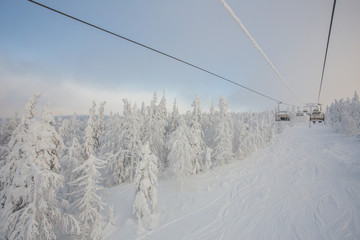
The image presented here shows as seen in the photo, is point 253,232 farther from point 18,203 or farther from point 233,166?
point 18,203

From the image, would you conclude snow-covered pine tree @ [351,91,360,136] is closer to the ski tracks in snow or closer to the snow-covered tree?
the ski tracks in snow

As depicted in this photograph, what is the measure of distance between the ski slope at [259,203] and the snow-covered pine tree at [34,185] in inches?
321

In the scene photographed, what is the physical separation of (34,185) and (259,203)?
21257mm

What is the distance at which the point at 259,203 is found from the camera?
57.0 ft

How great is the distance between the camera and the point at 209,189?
21.3 metres

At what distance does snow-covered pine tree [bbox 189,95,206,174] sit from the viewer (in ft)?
79.5

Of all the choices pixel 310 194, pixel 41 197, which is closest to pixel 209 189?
pixel 310 194

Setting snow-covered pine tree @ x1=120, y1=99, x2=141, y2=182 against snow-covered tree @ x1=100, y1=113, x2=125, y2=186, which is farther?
snow-covered pine tree @ x1=120, y1=99, x2=141, y2=182

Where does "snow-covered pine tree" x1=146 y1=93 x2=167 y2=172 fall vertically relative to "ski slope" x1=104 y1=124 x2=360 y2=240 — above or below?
above

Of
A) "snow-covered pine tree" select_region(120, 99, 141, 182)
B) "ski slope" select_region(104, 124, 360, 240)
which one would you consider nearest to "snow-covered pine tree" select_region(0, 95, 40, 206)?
"ski slope" select_region(104, 124, 360, 240)

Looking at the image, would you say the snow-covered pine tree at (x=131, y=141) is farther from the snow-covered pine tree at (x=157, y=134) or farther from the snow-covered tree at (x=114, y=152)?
the snow-covered pine tree at (x=157, y=134)

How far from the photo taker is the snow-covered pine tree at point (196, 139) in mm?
24234

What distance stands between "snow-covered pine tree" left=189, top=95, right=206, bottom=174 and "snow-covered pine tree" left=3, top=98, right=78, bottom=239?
58.8 ft

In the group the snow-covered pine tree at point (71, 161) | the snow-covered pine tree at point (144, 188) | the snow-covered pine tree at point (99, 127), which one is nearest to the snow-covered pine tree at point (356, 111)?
the snow-covered pine tree at point (144, 188)
